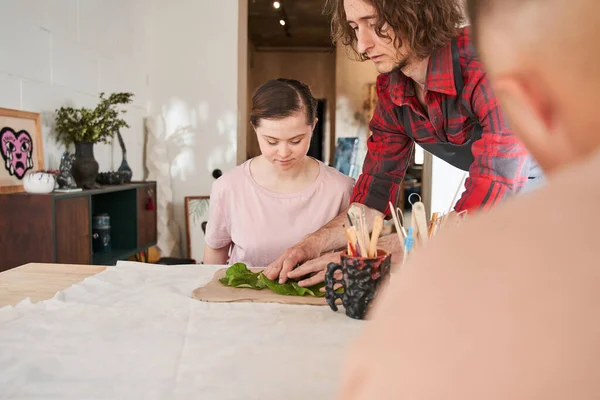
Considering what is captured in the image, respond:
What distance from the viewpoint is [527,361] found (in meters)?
0.13

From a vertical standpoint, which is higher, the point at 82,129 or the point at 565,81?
the point at 82,129

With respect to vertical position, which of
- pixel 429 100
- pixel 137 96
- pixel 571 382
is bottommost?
pixel 571 382

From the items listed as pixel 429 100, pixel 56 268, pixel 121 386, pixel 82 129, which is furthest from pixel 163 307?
pixel 82 129

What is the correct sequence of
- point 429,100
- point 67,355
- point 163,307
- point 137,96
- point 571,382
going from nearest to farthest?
1. point 571,382
2. point 67,355
3. point 163,307
4. point 429,100
5. point 137,96

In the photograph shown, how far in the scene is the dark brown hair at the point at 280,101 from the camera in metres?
1.95

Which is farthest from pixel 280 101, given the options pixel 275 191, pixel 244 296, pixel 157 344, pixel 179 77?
pixel 179 77

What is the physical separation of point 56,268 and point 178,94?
3195 mm

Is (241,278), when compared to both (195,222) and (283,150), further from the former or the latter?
(195,222)

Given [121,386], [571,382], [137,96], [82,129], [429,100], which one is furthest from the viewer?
[137,96]

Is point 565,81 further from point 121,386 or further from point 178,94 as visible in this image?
point 178,94

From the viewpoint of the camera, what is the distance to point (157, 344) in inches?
36.8

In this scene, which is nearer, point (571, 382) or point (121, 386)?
point (571, 382)

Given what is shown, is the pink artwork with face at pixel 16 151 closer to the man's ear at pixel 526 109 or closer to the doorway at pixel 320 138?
the man's ear at pixel 526 109

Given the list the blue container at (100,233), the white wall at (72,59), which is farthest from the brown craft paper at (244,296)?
the blue container at (100,233)
